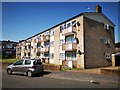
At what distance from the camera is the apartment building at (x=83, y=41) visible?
26.4m

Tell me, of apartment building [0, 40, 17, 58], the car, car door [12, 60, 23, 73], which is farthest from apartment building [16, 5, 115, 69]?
apartment building [0, 40, 17, 58]

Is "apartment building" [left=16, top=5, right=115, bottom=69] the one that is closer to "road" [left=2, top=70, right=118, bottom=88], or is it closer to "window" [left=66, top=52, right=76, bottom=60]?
"window" [left=66, top=52, right=76, bottom=60]

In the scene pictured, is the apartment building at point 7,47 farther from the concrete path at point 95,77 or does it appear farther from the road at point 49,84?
the road at point 49,84

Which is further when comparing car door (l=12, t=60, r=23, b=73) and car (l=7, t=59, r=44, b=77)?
car door (l=12, t=60, r=23, b=73)

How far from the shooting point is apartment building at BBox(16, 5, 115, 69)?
1039 inches

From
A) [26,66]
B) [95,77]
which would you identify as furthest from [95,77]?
[26,66]

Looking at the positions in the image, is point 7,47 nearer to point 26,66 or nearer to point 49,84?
point 26,66

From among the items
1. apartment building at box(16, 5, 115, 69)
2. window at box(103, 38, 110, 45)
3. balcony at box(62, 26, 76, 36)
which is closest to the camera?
apartment building at box(16, 5, 115, 69)

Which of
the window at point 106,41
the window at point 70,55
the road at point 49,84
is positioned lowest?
the road at point 49,84

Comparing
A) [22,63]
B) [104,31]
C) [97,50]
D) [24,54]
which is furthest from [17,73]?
[24,54]

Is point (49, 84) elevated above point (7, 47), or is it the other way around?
point (7, 47)

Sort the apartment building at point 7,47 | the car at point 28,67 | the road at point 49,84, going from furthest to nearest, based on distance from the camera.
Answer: the apartment building at point 7,47 < the car at point 28,67 < the road at point 49,84

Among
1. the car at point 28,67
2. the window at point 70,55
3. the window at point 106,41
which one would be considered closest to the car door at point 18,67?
the car at point 28,67

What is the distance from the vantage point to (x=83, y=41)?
26.0 m
